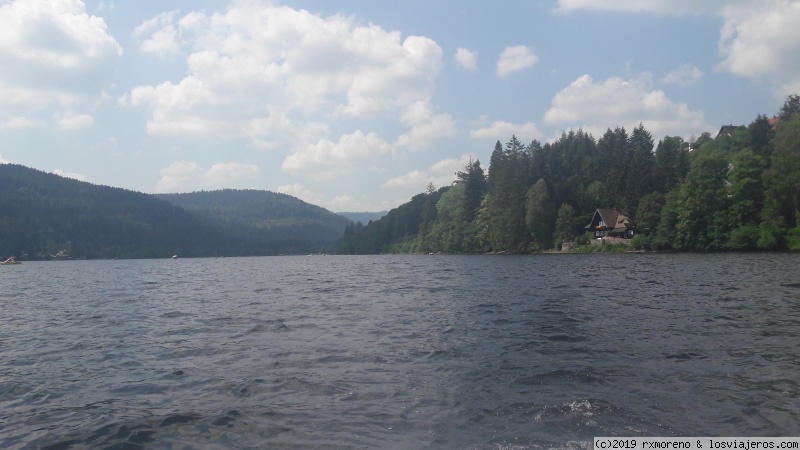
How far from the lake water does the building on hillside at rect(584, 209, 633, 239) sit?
86344 mm

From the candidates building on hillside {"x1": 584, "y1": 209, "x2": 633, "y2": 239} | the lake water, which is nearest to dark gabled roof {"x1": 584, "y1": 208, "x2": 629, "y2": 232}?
building on hillside {"x1": 584, "y1": 209, "x2": 633, "y2": 239}

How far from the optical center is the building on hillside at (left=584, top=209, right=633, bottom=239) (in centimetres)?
10756

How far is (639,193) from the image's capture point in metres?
106

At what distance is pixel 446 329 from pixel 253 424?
10.6 m

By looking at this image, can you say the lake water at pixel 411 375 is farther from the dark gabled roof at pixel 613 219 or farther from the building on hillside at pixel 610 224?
the dark gabled roof at pixel 613 219

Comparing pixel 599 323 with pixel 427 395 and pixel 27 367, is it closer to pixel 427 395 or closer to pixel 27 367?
pixel 427 395

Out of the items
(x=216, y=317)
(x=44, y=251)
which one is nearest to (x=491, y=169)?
(x=216, y=317)

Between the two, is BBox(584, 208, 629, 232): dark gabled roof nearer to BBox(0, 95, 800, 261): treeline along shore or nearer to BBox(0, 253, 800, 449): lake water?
BBox(0, 95, 800, 261): treeline along shore

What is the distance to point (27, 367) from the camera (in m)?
15.5

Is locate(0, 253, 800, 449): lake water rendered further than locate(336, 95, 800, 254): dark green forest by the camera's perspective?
No

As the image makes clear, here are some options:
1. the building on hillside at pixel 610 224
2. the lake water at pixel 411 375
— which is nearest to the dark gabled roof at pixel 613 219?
the building on hillside at pixel 610 224

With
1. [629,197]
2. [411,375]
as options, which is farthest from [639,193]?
[411,375]

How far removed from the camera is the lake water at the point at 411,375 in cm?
941

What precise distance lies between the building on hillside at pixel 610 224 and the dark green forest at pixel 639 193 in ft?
6.46
